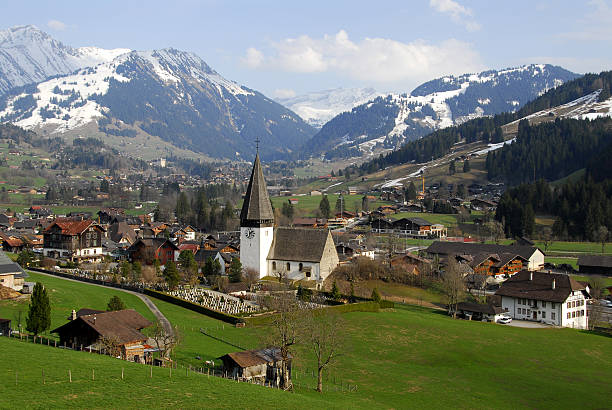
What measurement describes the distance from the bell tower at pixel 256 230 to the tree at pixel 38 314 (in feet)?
111

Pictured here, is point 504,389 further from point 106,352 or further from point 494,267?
point 494,267

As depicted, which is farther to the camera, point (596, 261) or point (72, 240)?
point (72, 240)

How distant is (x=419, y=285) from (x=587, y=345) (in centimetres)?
2622

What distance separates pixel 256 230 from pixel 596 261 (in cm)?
4754

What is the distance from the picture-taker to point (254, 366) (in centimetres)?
3241

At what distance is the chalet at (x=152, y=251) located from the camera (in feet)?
279

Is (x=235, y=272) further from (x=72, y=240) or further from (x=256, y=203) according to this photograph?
(x=72, y=240)

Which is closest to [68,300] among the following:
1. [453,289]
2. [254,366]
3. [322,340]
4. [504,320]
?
[254,366]

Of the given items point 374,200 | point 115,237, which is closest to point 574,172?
point 374,200

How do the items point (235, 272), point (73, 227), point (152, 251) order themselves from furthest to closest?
point (73, 227) → point (152, 251) → point (235, 272)

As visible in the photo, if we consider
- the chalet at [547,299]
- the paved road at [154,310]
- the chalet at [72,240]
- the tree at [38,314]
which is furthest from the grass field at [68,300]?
the chalet at [547,299]

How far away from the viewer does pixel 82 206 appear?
174500 mm

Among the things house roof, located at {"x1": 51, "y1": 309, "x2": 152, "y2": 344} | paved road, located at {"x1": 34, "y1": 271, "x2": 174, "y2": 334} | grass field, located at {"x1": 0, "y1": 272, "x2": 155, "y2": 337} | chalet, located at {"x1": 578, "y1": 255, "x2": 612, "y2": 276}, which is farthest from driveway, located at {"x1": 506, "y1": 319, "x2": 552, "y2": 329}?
house roof, located at {"x1": 51, "y1": 309, "x2": 152, "y2": 344}

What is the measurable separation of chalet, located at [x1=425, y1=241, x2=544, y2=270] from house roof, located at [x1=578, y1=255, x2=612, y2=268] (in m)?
6.42
